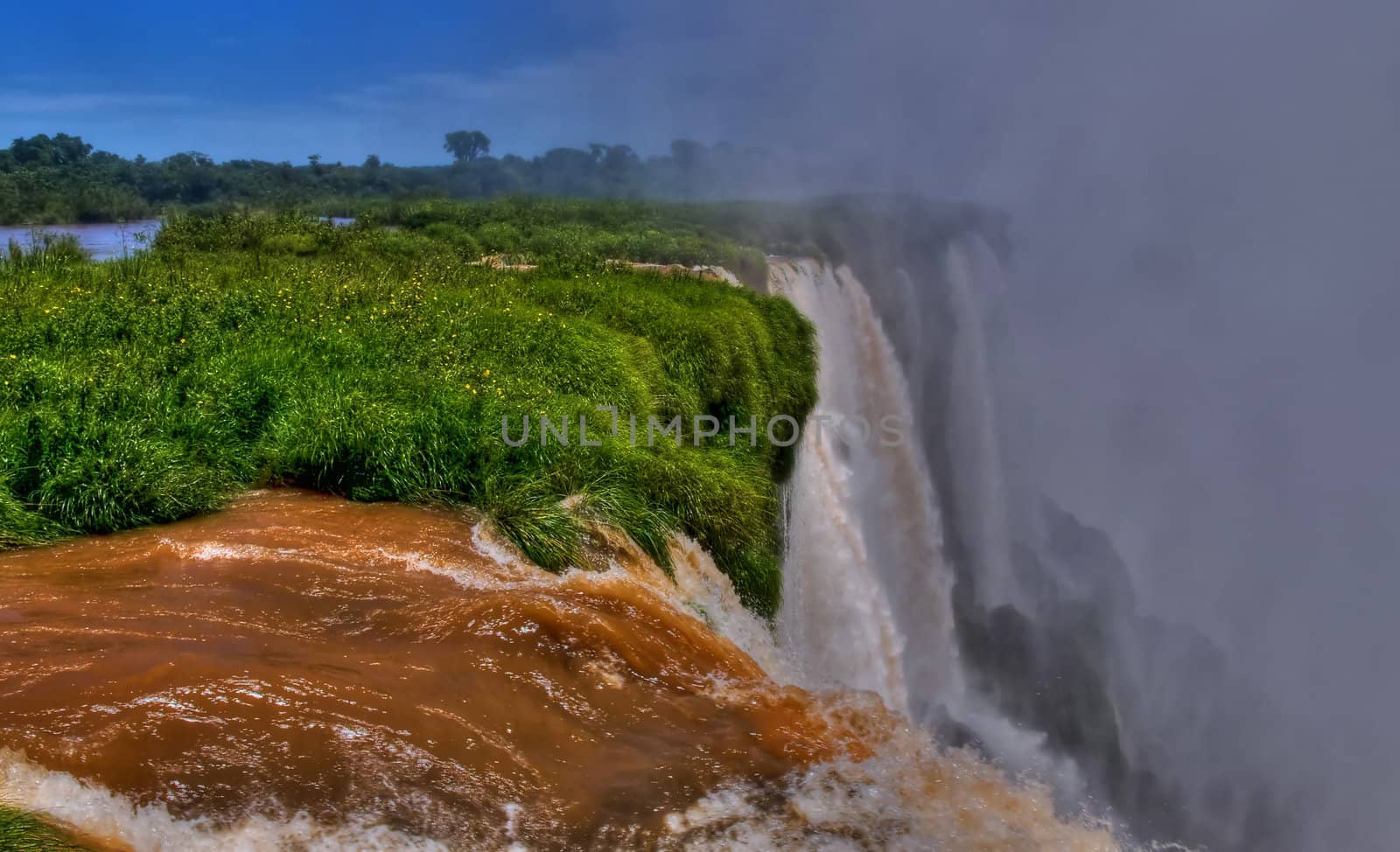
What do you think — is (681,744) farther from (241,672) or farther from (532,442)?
(532,442)

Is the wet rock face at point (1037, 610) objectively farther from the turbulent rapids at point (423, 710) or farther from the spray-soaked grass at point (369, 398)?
the spray-soaked grass at point (369, 398)

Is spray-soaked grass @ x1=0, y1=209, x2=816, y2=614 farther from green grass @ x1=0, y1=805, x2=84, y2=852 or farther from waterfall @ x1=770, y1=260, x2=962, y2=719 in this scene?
green grass @ x1=0, y1=805, x2=84, y2=852

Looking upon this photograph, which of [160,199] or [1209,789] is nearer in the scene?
[1209,789]

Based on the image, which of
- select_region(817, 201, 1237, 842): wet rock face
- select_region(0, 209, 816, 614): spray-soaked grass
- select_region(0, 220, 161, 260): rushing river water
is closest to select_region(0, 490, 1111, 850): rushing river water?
select_region(0, 209, 816, 614): spray-soaked grass

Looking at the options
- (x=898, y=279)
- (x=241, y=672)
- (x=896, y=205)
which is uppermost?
(x=896, y=205)

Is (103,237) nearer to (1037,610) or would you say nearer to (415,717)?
(415,717)

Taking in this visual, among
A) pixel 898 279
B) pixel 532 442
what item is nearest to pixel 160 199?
pixel 898 279
